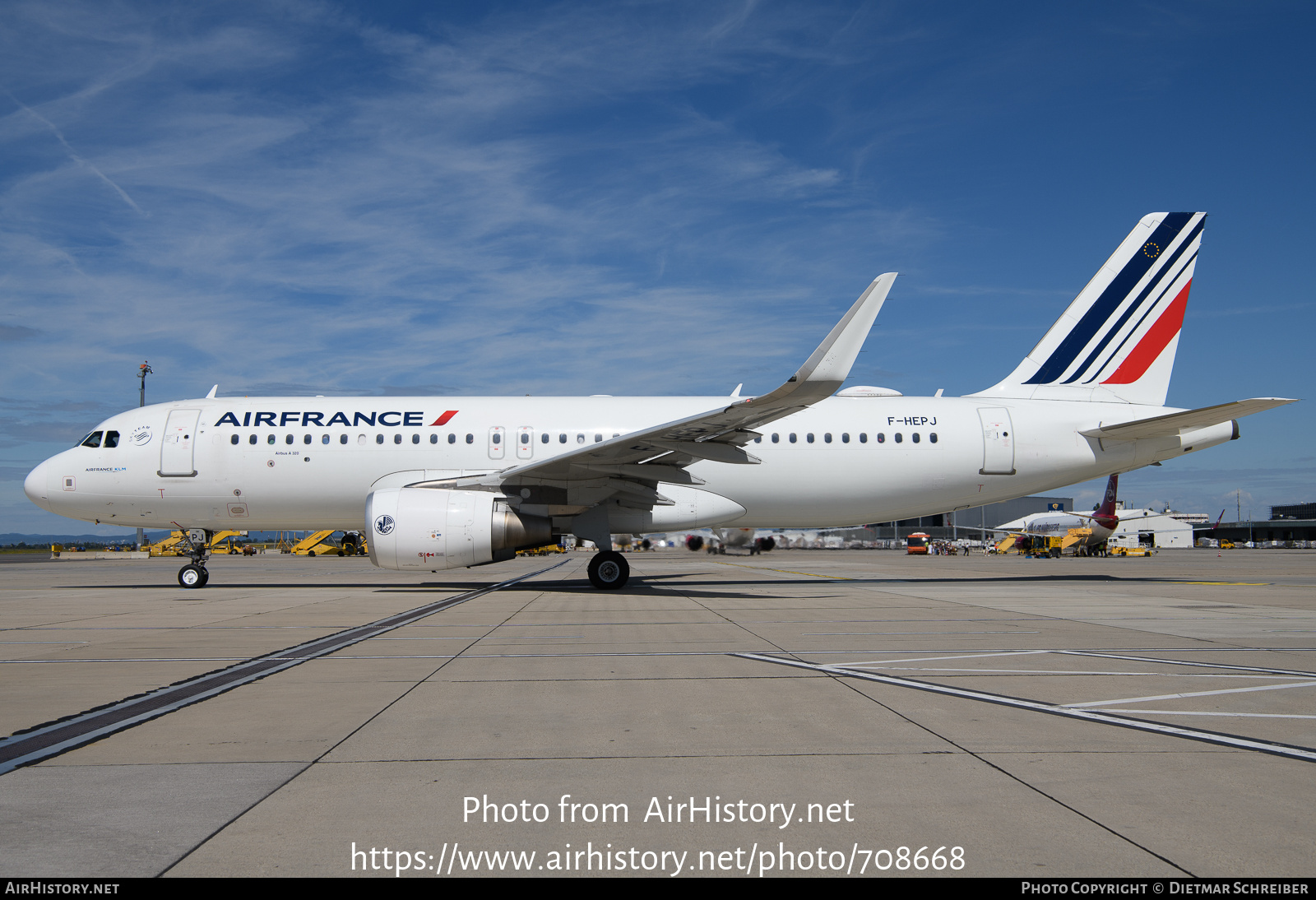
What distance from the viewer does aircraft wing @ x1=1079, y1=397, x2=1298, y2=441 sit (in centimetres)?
1633

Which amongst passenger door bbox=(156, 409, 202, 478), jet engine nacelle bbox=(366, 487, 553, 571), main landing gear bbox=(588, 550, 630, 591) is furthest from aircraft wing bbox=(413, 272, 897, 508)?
passenger door bbox=(156, 409, 202, 478)

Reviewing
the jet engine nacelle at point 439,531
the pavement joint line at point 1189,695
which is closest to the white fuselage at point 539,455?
the jet engine nacelle at point 439,531

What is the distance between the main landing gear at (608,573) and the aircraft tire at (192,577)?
8370 millimetres

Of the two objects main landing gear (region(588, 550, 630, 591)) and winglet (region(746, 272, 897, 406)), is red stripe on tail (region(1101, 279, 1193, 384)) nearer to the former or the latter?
winglet (region(746, 272, 897, 406))

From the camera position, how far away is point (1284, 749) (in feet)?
14.4

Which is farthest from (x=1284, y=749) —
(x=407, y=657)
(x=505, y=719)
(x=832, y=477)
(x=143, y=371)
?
(x=143, y=371)

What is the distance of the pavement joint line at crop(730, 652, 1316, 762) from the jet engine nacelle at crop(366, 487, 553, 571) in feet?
27.7

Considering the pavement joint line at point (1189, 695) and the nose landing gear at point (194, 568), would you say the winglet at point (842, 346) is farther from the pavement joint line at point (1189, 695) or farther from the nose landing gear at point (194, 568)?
the nose landing gear at point (194, 568)

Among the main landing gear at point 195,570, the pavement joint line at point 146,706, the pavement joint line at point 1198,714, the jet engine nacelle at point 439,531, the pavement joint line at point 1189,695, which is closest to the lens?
the pavement joint line at point 146,706

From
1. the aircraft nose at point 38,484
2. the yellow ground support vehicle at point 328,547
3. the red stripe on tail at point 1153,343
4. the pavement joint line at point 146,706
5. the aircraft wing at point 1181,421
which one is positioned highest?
the red stripe on tail at point 1153,343

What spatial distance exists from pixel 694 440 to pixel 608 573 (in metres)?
3.51

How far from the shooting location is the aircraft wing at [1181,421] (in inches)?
643

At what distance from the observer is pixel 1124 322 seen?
19797 mm

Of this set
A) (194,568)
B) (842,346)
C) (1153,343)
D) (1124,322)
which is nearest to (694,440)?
(842,346)
